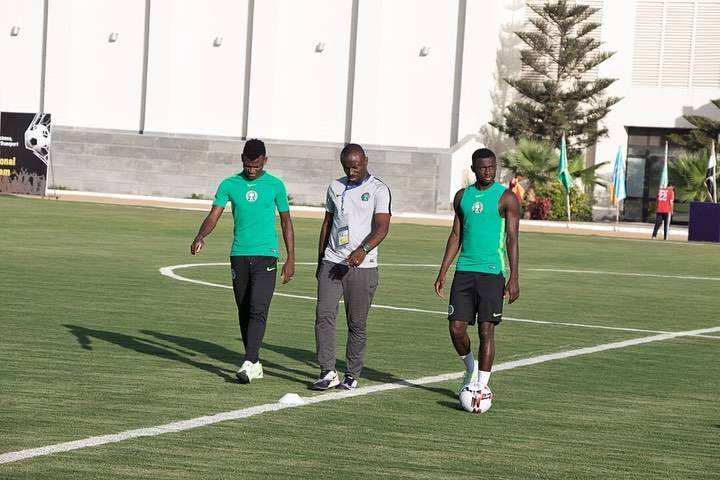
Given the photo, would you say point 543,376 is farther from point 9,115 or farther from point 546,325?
point 9,115

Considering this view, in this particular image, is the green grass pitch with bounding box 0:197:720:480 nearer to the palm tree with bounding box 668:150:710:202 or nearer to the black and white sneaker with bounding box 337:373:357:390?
the black and white sneaker with bounding box 337:373:357:390

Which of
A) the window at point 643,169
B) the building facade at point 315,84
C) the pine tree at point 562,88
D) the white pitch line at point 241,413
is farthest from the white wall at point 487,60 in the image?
the white pitch line at point 241,413

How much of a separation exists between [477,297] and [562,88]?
150ft

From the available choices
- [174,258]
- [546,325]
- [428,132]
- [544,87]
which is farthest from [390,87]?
[546,325]

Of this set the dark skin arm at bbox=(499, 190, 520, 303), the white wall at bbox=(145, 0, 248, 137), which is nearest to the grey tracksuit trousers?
the dark skin arm at bbox=(499, 190, 520, 303)

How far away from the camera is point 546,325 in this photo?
1752 centimetres

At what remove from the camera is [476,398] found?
35.7 ft

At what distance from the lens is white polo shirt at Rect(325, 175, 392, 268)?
38.3ft

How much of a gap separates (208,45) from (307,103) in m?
4.84

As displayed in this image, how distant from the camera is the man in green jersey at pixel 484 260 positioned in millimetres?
11070

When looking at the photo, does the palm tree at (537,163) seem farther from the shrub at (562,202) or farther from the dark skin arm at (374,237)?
the dark skin arm at (374,237)

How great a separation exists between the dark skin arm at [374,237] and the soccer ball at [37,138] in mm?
35271

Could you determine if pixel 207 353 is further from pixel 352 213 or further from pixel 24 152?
pixel 24 152

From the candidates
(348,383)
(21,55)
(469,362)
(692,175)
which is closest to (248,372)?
(348,383)
